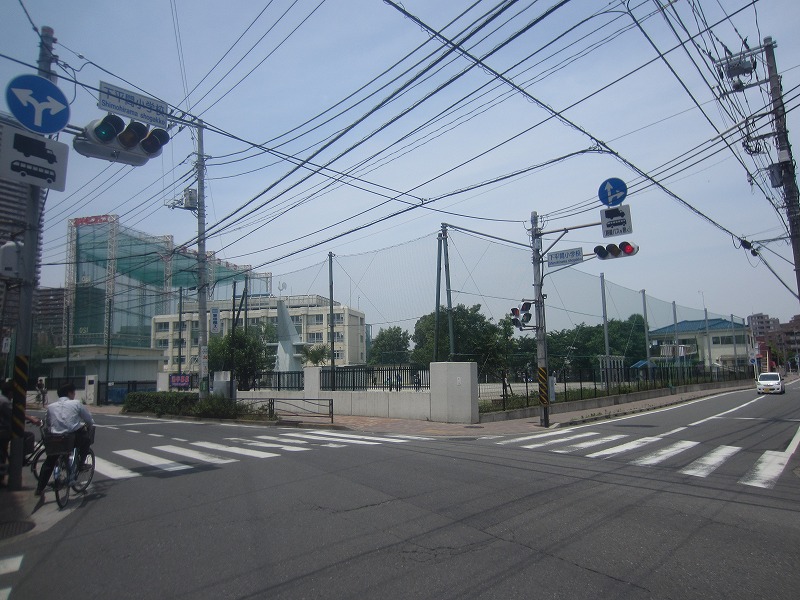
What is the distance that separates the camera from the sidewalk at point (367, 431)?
7031 millimetres

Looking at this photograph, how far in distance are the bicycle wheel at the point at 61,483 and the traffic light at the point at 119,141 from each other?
540 cm

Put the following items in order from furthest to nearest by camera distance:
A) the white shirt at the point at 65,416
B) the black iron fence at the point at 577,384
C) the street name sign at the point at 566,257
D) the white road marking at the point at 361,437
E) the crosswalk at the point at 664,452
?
1. the black iron fence at the point at 577,384
2. the street name sign at the point at 566,257
3. the white road marking at the point at 361,437
4. the crosswalk at the point at 664,452
5. the white shirt at the point at 65,416

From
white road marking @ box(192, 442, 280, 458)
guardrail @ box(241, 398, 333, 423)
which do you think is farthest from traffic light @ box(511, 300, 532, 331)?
white road marking @ box(192, 442, 280, 458)

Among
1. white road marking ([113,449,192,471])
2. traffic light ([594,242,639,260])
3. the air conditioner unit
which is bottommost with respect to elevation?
white road marking ([113,449,192,471])

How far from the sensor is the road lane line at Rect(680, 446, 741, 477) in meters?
9.79

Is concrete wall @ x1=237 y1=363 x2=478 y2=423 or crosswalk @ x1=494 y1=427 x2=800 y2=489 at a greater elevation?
concrete wall @ x1=237 y1=363 x2=478 y2=423

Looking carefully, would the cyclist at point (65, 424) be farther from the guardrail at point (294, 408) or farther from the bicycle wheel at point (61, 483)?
the guardrail at point (294, 408)

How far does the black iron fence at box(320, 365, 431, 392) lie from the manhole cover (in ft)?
51.4

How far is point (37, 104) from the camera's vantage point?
8.60m

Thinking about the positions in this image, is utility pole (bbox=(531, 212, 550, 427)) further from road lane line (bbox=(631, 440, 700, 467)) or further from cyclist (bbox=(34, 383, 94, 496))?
cyclist (bbox=(34, 383, 94, 496))

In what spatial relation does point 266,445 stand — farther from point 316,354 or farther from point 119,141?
point 316,354

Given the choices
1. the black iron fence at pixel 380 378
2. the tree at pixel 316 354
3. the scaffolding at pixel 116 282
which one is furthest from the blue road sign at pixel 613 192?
the tree at pixel 316 354

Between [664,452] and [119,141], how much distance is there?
1344cm

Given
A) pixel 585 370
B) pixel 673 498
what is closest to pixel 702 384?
pixel 585 370
